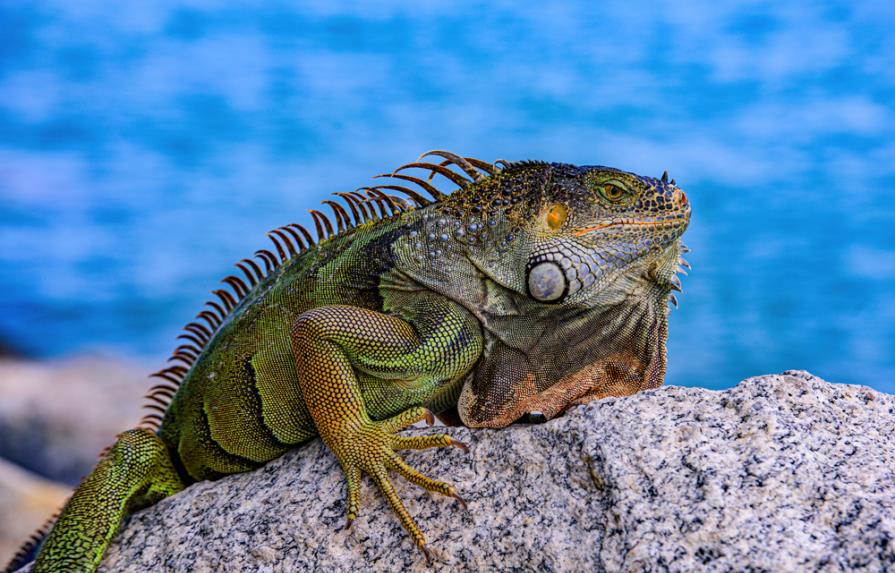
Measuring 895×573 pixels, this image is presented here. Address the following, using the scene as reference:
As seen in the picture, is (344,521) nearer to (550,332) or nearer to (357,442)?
(357,442)

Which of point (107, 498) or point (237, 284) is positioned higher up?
point (237, 284)

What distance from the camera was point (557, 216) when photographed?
3.48m

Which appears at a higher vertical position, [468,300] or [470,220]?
[470,220]

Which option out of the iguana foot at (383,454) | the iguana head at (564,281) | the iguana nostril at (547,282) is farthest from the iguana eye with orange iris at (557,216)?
the iguana foot at (383,454)

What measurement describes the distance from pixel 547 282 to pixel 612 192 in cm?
46

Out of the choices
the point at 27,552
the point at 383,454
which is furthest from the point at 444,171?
the point at 27,552

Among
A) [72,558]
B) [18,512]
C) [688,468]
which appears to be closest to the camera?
[688,468]

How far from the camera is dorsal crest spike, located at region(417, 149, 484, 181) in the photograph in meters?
3.78

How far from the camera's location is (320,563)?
3.27 m

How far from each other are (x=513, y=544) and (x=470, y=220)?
1.31 m

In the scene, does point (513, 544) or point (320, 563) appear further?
point (320, 563)

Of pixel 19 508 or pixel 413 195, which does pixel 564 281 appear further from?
pixel 19 508

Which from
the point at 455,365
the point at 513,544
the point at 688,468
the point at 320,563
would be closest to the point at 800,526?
the point at 688,468

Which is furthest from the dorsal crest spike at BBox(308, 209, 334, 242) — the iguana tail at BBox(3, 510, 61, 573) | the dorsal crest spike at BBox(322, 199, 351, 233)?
the iguana tail at BBox(3, 510, 61, 573)
